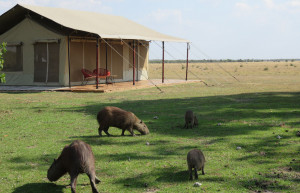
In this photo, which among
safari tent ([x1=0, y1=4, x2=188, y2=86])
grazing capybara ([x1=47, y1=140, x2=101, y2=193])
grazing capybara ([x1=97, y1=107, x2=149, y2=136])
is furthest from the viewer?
safari tent ([x1=0, y1=4, x2=188, y2=86])

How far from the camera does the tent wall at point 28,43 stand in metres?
22.0

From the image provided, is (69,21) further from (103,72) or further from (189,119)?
(189,119)

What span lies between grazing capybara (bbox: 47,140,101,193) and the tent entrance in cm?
1754

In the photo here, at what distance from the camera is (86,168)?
5.14 m

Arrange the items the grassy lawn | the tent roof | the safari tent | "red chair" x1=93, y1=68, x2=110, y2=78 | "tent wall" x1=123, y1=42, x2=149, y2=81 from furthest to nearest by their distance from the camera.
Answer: "tent wall" x1=123, y1=42, x2=149, y2=81 → "red chair" x1=93, y1=68, x2=110, y2=78 → the safari tent → the tent roof → the grassy lawn

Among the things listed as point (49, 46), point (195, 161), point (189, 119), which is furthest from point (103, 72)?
point (195, 161)

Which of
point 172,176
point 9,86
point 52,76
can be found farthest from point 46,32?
point 172,176

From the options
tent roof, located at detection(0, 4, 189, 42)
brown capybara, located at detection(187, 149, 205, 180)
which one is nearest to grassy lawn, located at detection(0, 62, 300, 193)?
brown capybara, located at detection(187, 149, 205, 180)

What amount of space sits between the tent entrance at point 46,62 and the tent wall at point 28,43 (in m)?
0.24

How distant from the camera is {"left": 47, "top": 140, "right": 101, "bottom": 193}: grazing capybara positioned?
16.8 feet

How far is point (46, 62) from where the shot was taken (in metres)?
22.6

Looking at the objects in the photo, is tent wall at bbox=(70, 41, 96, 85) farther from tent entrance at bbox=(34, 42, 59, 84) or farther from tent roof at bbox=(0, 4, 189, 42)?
tent roof at bbox=(0, 4, 189, 42)

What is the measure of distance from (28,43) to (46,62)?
170 cm

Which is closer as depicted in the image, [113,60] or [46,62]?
[46,62]
